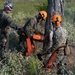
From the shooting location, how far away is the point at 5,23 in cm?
1177

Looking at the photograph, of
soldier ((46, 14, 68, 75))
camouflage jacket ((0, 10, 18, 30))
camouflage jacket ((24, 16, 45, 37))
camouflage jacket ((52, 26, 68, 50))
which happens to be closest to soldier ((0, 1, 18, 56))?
camouflage jacket ((0, 10, 18, 30))

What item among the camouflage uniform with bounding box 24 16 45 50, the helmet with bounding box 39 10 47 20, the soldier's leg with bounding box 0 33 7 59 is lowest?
the soldier's leg with bounding box 0 33 7 59

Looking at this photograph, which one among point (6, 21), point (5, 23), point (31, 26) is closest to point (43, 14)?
point (31, 26)

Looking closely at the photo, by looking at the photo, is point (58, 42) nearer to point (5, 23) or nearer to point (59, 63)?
point (59, 63)

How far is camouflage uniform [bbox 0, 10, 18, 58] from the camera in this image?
11.4 m

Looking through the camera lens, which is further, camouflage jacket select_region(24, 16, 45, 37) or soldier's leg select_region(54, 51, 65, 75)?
camouflage jacket select_region(24, 16, 45, 37)

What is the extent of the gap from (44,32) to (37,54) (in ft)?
4.26

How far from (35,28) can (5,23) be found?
1.01 meters

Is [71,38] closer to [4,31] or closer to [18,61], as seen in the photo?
[4,31]

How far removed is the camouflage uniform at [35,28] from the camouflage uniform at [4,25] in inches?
17.4

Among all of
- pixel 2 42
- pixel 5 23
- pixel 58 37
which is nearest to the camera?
pixel 58 37

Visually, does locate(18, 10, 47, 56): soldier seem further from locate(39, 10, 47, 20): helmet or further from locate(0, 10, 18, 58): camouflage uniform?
locate(0, 10, 18, 58): camouflage uniform

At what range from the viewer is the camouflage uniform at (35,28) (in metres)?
11.1

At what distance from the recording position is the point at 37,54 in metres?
10.7
